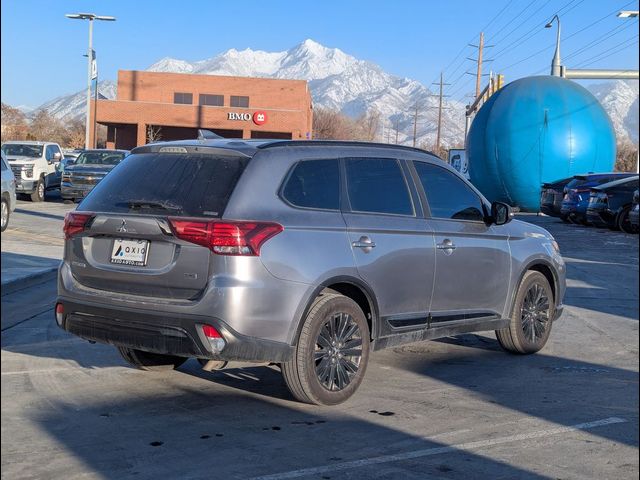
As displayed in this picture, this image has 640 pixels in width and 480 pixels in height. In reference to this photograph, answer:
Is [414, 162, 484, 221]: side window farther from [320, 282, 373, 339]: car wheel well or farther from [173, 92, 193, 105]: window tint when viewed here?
[173, 92, 193, 105]: window tint

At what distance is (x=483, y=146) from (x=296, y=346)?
27.1 metres

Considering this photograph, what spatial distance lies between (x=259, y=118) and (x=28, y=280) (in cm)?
5292

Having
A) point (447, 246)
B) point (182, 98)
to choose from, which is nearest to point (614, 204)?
point (447, 246)

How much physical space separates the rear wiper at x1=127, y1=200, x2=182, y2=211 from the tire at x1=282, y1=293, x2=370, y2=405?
118 centimetres

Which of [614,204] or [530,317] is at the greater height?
[614,204]

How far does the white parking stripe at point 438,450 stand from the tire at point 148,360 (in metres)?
2.53

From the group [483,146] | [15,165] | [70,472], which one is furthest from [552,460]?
[483,146]

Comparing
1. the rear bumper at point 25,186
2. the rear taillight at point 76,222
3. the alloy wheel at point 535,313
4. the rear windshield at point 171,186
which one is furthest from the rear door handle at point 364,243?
the rear bumper at point 25,186

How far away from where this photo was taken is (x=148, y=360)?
21.9 ft

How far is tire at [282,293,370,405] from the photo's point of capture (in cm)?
561

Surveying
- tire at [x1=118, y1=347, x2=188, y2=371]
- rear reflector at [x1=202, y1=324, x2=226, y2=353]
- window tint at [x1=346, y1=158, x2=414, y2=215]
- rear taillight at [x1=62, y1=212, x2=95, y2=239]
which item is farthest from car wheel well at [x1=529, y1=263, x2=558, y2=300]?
rear taillight at [x1=62, y1=212, x2=95, y2=239]

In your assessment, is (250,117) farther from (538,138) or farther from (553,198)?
(553,198)

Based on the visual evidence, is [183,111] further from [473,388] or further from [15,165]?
[473,388]

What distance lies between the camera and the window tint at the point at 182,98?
7356cm
